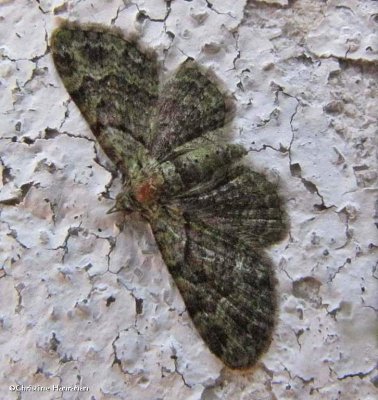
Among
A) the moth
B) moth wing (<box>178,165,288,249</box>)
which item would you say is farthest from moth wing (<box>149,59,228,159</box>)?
moth wing (<box>178,165,288,249</box>)

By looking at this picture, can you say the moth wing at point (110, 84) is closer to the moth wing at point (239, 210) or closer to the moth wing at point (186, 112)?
the moth wing at point (186, 112)

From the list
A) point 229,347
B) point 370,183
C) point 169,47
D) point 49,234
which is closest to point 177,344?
point 229,347

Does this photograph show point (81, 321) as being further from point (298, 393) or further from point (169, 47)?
point (169, 47)

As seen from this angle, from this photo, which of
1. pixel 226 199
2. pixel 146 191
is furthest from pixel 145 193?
pixel 226 199

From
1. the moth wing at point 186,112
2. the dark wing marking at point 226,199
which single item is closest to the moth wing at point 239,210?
the dark wing marking at point 226,199

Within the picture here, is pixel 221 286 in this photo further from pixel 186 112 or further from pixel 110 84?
pixel 110 84

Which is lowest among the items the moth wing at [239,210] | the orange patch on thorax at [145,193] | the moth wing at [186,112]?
the moth wing at [239,210]

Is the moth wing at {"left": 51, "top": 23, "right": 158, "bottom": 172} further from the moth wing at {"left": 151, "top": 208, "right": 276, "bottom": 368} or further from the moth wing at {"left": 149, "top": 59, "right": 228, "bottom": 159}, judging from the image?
the moth wing at {"left": 151, "top": 208, "right": 276, "bottom": 368}
